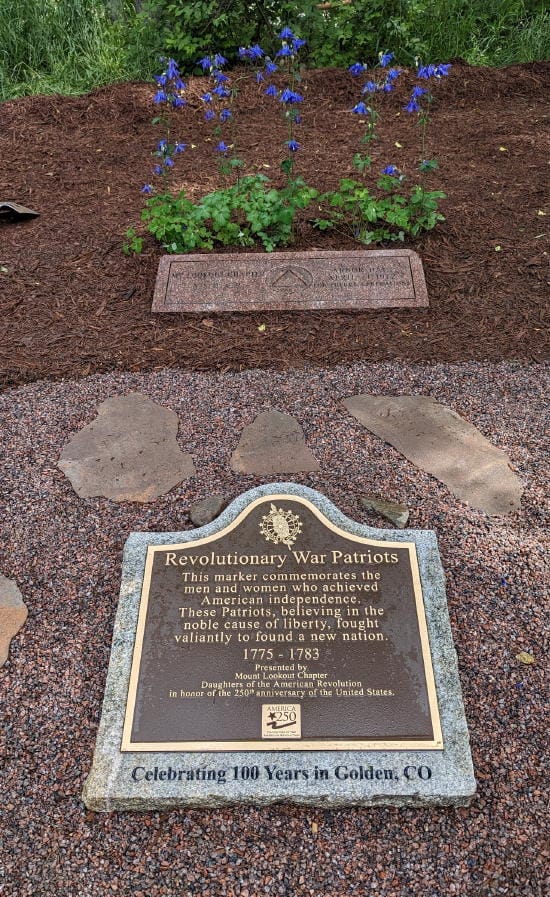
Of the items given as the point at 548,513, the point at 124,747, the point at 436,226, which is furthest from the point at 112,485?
the point at 436,226

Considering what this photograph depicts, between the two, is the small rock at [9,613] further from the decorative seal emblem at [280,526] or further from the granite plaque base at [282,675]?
the decorative seal emblem at [280,526]

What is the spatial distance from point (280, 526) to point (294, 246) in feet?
9.28

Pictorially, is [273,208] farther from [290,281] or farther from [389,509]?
[389,509]

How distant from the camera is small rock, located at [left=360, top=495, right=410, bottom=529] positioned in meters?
2.90

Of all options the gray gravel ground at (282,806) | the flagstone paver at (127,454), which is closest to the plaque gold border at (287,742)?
the gray gravel ground at (282,806)

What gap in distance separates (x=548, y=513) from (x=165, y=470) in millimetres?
1732

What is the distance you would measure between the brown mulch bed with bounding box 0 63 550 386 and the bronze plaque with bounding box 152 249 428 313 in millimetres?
92

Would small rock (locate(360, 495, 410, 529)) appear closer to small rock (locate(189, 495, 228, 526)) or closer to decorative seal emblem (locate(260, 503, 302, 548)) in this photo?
decorative seal emblem (locate(260, 503, 302, 548))

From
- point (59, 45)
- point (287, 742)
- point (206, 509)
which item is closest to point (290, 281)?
point (206, 509)

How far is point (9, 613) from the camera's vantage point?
2.65m

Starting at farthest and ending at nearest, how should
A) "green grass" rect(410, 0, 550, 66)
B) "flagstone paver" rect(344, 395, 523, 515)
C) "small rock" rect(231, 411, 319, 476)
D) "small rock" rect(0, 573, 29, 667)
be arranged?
"green grass" rect(410, 0, 550, 66) < "small rock" rect(231, 411, 319, 476) < "flagstone paver" rect(344, 395, 523, 515) < "small rock" rect(0, 573, 29, 667)

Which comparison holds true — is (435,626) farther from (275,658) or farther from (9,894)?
(9,894)

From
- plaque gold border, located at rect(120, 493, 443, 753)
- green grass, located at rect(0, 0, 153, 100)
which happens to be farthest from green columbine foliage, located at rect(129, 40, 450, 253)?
green grass, located at rect(0, 0, 153, 100)

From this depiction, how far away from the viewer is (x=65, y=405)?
146 inches
